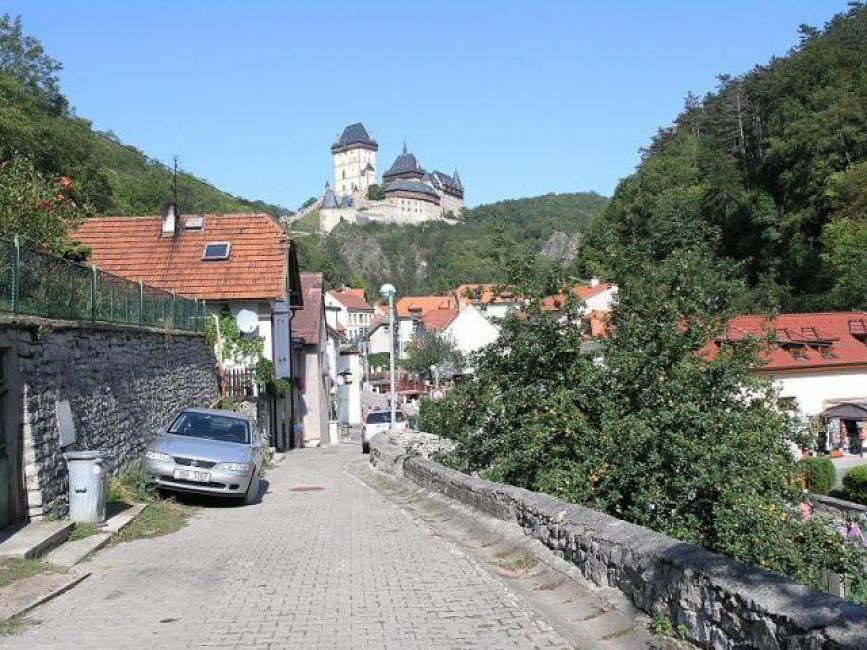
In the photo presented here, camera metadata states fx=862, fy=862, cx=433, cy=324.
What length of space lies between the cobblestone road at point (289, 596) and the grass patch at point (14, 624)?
82 mm

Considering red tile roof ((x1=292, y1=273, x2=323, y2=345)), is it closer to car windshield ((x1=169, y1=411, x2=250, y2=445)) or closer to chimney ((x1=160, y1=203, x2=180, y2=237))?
chimney ((x1=160, y1=203, x2=180, y2=237))

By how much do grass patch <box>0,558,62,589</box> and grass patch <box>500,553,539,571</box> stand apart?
4120 millimetres

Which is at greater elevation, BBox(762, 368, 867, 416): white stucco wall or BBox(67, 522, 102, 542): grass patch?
BBox(762, 368, 867, 416): white stucco wall

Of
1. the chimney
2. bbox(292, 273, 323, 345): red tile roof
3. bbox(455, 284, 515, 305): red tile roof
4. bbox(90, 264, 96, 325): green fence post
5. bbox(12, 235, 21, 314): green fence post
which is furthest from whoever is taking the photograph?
bbox(292, 273, 323, 345): red tile roof

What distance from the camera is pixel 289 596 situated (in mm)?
7027

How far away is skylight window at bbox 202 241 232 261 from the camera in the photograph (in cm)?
2905

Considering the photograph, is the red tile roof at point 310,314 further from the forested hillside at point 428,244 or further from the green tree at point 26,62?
the forested hillside at point 428,244

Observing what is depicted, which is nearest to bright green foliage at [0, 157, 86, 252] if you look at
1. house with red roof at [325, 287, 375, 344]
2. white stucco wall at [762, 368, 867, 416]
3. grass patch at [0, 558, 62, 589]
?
grass patch at [0, 558, 62, 589]

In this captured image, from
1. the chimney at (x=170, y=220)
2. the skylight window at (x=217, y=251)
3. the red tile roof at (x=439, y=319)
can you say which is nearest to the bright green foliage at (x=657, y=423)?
the skylight window at (x=217, y=251)

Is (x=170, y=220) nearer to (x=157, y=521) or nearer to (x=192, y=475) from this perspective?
(x=192, y=475)

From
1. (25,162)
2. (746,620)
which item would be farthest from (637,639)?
(25,162)

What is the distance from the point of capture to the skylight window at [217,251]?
29.0m

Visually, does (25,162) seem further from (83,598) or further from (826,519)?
(826,519)

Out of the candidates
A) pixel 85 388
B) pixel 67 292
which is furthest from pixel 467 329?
pixel 67 292
